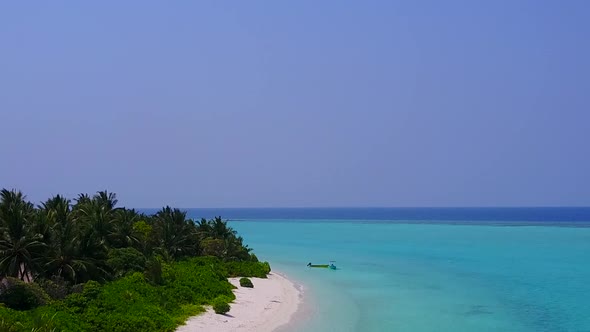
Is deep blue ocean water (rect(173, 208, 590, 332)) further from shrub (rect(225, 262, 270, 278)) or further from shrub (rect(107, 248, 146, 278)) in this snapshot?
shrub (rect(107, 248, 146, 278))

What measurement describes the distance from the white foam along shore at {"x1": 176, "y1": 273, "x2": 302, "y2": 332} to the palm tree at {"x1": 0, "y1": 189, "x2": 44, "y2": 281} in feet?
35.4

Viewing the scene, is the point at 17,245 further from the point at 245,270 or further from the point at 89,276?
the point at 245,270

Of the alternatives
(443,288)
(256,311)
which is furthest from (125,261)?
(443,288)

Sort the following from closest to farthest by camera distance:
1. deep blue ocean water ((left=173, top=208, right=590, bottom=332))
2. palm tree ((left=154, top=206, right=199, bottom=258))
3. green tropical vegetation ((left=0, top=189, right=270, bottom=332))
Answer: green tropical vegetation ((left=0, top=189, right=270, bottom=332)) → deep blue ocean water ((left=173, top=208, right=590, bottom=332)) → palm tree ((left=154, top=206, right=199, bottom=258))

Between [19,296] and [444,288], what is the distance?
122 feet

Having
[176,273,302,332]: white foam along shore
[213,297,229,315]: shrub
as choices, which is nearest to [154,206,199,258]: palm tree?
[176,273,302,332]: white foam along shore

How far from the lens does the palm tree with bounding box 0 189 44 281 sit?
34.5 metres

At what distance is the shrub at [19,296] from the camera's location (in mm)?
31500

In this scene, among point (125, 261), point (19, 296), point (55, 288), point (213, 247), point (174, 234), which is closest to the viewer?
point (19, 296)

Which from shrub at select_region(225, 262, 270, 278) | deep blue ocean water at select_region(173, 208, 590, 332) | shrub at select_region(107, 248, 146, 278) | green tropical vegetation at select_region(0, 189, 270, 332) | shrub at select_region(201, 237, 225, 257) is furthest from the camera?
shrub at select_region(201, 237, 225, 257)

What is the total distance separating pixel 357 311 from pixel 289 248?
213 feet

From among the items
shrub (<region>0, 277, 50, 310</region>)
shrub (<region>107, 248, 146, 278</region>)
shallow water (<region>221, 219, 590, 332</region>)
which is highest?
shrub (<region>107, 248, 146, 278</region>)

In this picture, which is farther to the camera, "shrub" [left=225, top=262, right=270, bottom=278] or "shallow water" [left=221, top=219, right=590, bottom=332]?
"shrub" [left=225, top=262, right=270, bottom=278]

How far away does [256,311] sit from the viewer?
3947 cm
